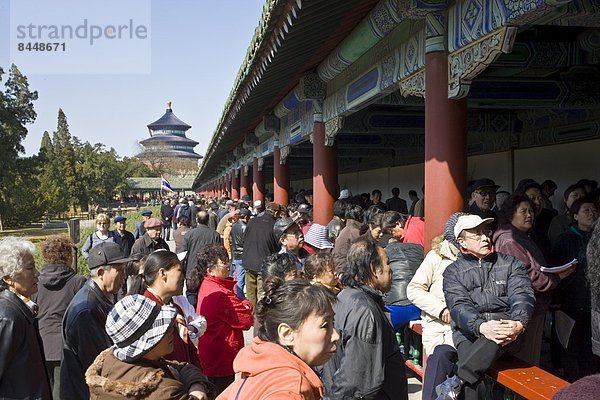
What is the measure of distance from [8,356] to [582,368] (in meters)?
3.92

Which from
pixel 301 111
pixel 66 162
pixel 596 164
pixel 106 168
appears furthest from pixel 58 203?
pixel 596 164

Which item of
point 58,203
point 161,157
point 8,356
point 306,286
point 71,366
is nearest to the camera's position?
point 306,286

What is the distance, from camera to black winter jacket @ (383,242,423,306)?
4973 millimetres

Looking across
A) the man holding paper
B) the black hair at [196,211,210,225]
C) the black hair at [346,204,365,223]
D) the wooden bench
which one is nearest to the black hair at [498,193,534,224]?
the man holding paper

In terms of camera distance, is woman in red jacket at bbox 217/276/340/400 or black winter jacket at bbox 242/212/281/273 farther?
black winter jacket at bbox 242/212/281/273

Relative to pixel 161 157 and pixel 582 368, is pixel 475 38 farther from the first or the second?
pixel 161 157

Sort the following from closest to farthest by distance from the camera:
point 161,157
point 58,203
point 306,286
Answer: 1. point 306,286
2. point 58,203
3. point 161,157

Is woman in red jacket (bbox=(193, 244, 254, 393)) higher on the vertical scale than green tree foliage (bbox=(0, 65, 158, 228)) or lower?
lower

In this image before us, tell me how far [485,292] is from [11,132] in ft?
121

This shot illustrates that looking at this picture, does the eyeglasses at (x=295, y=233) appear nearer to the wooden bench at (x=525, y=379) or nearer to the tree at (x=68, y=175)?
the wooden bench at (x=525, y=379)

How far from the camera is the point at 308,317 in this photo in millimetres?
1976

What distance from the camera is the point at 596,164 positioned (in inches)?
368

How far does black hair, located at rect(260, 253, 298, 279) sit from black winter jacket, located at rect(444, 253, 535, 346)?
1246mm

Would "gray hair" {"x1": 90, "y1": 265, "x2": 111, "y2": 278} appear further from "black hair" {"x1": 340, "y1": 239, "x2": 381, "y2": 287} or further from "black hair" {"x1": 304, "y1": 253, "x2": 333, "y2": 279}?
"black hair" {"x1": 340, "y1": 239, "x2": 381, "y2": 287}
